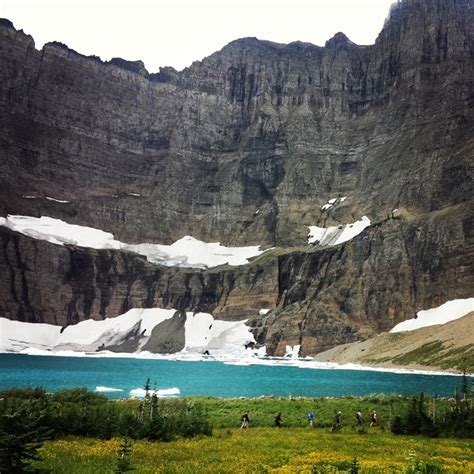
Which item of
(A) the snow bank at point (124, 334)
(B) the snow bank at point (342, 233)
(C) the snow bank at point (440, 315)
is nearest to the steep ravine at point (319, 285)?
(C) the snow bank at point (440, 315)

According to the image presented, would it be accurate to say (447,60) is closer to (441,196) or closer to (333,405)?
(441,196)

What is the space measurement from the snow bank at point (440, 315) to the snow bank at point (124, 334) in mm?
48085

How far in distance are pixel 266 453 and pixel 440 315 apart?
12228 centimetres

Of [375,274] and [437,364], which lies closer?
[437,364]

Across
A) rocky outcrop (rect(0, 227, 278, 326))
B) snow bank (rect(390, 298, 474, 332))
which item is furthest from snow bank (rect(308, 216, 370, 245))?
snow bank (rect(390, 298, 474, 332))

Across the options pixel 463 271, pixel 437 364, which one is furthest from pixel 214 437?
pixel 463 271

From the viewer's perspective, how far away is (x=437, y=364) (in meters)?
103

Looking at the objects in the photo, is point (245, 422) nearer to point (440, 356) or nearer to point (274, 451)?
point (274, 451)

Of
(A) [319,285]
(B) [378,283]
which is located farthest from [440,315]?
(A) [319,285]

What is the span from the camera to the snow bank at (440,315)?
131 meters

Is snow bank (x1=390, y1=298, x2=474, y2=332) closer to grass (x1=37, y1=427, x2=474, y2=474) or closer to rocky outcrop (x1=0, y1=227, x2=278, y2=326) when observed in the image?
rocky outcrop (x1=0, y1=227, x2=278, y2=326)

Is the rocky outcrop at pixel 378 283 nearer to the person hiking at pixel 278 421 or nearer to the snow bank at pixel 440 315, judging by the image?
the snow bank at pixel 440 315

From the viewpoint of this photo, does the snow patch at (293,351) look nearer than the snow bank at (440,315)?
No

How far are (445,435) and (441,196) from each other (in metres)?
139
